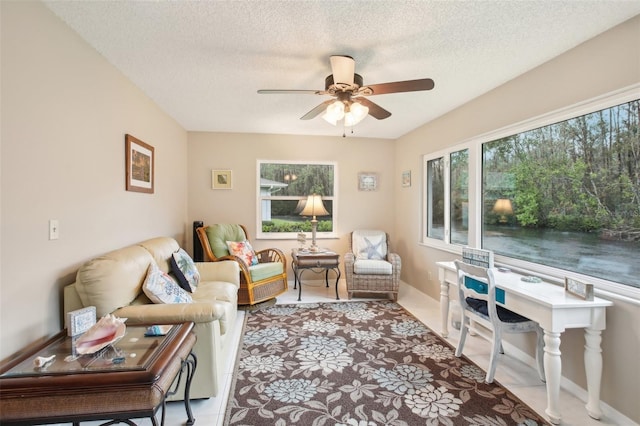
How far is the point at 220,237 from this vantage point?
3996 millimetres

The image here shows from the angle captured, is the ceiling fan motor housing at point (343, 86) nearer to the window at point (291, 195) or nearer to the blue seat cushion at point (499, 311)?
the blue seat cushion at point (499, 311)

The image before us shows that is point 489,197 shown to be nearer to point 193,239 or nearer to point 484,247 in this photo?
point 484,247

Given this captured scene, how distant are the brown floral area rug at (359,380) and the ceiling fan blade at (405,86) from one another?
2130 millimetres

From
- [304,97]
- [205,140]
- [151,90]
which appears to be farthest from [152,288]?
[205,140]

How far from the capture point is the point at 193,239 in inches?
177

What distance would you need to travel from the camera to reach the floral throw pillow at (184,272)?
2727 mm

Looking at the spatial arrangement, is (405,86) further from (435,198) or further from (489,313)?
(435,198)

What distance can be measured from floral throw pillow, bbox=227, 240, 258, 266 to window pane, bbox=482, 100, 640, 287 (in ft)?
9.29

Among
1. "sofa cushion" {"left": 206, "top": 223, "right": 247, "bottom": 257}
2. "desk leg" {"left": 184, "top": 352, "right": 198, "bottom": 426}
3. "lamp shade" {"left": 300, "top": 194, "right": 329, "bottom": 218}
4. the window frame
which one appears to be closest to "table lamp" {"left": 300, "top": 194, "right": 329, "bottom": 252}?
"lamp shade" {"left": 300, "top": 194, "right": 329, "bottom": 218}

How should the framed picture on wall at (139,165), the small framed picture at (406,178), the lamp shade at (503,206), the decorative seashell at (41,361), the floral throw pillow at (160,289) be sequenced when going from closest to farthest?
the decorative seashell at (41,361)
the floral throw pillow at (160,289)
the framed picture on wall at (139,165)
the lamp shade at (503,206)
the small framed picture at (406,178)

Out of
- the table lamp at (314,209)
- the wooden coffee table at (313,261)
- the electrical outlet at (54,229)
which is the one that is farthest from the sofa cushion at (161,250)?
the table lamp at (314,209)

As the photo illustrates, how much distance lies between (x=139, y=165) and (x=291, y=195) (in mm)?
2398

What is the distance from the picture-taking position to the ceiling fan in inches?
80.6

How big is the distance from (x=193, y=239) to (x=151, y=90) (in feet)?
7.42
